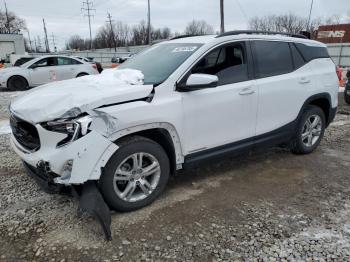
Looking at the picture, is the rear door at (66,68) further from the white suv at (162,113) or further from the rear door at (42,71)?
the white suv at (162,113)

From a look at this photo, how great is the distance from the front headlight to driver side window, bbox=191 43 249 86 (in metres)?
1.45

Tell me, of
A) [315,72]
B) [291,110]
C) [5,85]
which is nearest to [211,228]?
[291,110]

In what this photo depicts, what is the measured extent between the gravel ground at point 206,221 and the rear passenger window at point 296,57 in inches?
59.2

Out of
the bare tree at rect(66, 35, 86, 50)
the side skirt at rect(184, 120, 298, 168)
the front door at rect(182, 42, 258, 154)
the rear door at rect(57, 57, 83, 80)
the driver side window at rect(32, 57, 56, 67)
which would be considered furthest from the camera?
the bare tree at rect(66, 35, 86, 50)

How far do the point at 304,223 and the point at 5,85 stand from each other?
45.4 ft

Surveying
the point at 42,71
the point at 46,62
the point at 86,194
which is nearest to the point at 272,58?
the point at 86,194

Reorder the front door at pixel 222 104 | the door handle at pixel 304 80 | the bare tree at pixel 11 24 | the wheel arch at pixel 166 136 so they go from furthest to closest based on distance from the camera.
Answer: the bare tree at pixel 11 24 < the door handle at pixel 304 80 < the front door at pixel 222 104 < the wheel arch at pixel 166 136

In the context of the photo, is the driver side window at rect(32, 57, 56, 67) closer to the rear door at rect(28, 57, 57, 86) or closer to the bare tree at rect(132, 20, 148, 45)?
the rear door at rect(28, 57, 57, 86)

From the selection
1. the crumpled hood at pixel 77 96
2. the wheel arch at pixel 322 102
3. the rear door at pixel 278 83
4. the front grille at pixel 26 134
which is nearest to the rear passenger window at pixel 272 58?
the rear door at pixel 278 83

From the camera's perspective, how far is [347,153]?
19.7ft

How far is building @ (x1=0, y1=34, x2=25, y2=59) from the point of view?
45.9 m

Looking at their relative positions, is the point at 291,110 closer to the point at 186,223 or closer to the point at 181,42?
the point at 181,42

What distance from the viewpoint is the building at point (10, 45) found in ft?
151

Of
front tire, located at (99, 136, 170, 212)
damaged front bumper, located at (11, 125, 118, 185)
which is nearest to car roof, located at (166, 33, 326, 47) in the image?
front tire, located at (99, 136, 170, 212)
